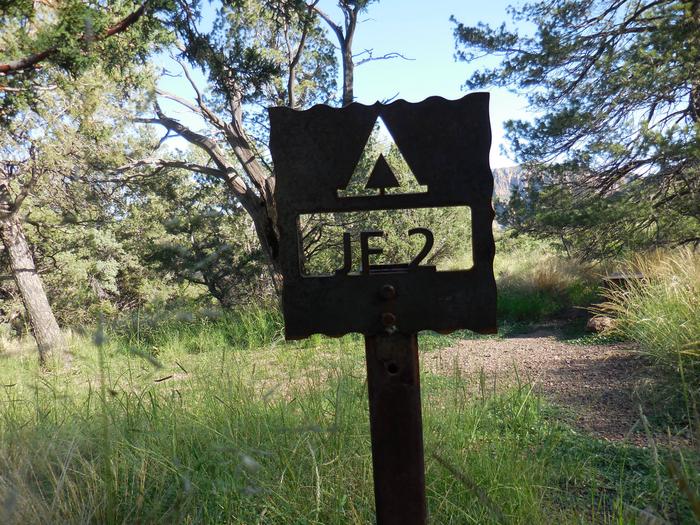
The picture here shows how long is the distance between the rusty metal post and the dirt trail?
1022mm

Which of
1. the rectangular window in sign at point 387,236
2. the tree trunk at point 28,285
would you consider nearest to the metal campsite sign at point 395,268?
the rectangular window in sign at point 387,236

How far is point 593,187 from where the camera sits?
7.73m

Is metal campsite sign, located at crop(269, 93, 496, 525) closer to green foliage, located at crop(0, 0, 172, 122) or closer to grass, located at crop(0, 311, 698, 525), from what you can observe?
grass, located at crop(0, 311, 698, 525)

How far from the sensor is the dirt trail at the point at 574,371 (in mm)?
3477

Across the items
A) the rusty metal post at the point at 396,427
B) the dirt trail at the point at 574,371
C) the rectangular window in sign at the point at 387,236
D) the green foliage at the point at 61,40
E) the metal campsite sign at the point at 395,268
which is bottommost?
the dirt trail at the point at 574,371

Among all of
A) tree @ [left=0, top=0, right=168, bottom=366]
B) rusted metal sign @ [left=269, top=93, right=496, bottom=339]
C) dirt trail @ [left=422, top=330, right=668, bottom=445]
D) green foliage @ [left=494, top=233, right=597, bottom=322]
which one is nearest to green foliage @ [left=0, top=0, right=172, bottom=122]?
tree @ [left=0, top=0, right=168, bottom=366]

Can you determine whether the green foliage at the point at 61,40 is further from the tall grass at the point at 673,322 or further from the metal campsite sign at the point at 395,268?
the tall grass at the point at 673,322

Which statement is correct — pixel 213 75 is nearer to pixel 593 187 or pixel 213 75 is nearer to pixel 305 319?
pixel 593 187

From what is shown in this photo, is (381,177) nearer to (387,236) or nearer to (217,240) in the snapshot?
(387,236)

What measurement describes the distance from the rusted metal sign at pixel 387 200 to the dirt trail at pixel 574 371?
1.11m

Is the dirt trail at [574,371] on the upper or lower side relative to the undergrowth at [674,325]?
lower

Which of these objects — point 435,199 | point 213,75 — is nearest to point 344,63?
point 213,75

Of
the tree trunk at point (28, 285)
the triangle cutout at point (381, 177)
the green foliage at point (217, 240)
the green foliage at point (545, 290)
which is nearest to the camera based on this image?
the triangle cutout at point (381, 177)

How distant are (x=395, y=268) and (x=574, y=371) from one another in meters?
4.01
